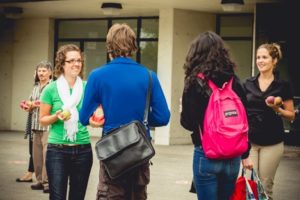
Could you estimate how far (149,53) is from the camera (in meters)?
17.8

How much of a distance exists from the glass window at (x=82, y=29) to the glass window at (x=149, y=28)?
150 centimetres

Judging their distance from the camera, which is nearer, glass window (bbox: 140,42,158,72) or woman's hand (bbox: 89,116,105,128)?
woman's hand (bbox: 89,116,105,128)

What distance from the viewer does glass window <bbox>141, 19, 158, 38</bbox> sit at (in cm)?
1766

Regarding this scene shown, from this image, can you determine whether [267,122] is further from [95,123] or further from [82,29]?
[82,29]

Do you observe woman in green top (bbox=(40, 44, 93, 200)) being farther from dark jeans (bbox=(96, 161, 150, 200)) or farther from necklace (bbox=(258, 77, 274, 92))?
necklace (bbox=(258, 77, 274, 92))

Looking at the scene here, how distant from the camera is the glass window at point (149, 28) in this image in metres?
17.7

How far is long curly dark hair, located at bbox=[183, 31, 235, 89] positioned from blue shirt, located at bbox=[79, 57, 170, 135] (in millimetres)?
318

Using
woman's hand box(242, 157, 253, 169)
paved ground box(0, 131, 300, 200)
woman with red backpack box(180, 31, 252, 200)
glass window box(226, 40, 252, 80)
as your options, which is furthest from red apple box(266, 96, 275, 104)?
glass window box(226, 40, 252, 80)

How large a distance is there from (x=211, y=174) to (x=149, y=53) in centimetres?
1357

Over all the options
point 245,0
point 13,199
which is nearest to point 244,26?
point 245,0

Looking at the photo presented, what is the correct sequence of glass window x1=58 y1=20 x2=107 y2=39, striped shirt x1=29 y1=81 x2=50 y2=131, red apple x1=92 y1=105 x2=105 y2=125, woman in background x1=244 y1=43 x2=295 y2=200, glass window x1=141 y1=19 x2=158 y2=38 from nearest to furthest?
red apple x1=92 y1=105 x2=105 y2=125, woman in background x1=244 y1=43 x2=295 y2=200, striped shirt x1=29 y1=81 x2=50 y2=131, glass window x1=141 y1=19 x2=158 y2=38, glass window x1=58 y1=20 x2=107 y2=39

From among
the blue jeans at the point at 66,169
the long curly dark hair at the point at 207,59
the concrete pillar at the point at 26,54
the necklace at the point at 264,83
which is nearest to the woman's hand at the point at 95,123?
the long curly dark hair at the point at 207,59

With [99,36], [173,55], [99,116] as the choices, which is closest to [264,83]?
[99,116]

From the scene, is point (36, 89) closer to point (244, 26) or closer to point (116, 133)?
point (116, 133)
